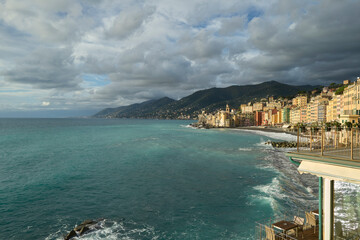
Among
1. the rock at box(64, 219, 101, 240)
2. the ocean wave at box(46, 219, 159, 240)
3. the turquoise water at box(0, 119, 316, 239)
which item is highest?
the rock at box(64, 219, 101, 240)

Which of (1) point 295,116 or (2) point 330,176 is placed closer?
(2) point 330,176

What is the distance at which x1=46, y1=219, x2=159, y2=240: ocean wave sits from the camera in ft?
43.0

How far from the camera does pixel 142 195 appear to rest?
20.2 m

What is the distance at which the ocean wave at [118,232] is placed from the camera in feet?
43.0

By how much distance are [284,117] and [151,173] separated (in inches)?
5620

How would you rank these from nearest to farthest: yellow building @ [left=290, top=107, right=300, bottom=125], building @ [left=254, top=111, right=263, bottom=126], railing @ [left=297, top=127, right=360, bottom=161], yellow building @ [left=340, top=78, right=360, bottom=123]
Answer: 1. railing @ [left=297, top=127, right=360, bottom=161]
2. yellow building @ [left=340, top=78, right=360, bottom=123]
3. yellow building @ [left=290, top=107, right=300, bottom=125]
4. building @ [left=254, top=111, right=263, bottom=126]

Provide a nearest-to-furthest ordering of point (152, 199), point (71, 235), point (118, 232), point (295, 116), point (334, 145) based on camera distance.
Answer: point (334, 145) < point (71, 235) < point (118, 232) < point (152, 199) < point (295, 116)

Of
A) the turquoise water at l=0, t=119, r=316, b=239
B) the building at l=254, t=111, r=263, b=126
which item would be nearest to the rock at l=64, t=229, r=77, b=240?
the turquoise water at l=0, t=119, r=316, b=239

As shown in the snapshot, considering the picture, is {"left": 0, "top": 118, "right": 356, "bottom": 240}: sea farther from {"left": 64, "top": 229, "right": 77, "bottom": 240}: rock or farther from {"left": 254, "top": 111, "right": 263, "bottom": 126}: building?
{"left": 254, "top": 111, "right": 263, "bottom": 126}: building

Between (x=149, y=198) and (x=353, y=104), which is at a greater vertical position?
(x=353, y=104)

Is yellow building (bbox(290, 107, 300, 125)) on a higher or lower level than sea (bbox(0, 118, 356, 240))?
higher

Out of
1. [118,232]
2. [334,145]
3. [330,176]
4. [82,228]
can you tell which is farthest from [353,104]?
[82,228]

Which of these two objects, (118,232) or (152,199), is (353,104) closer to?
(152,199)

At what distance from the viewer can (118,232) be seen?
1365 centimetres
